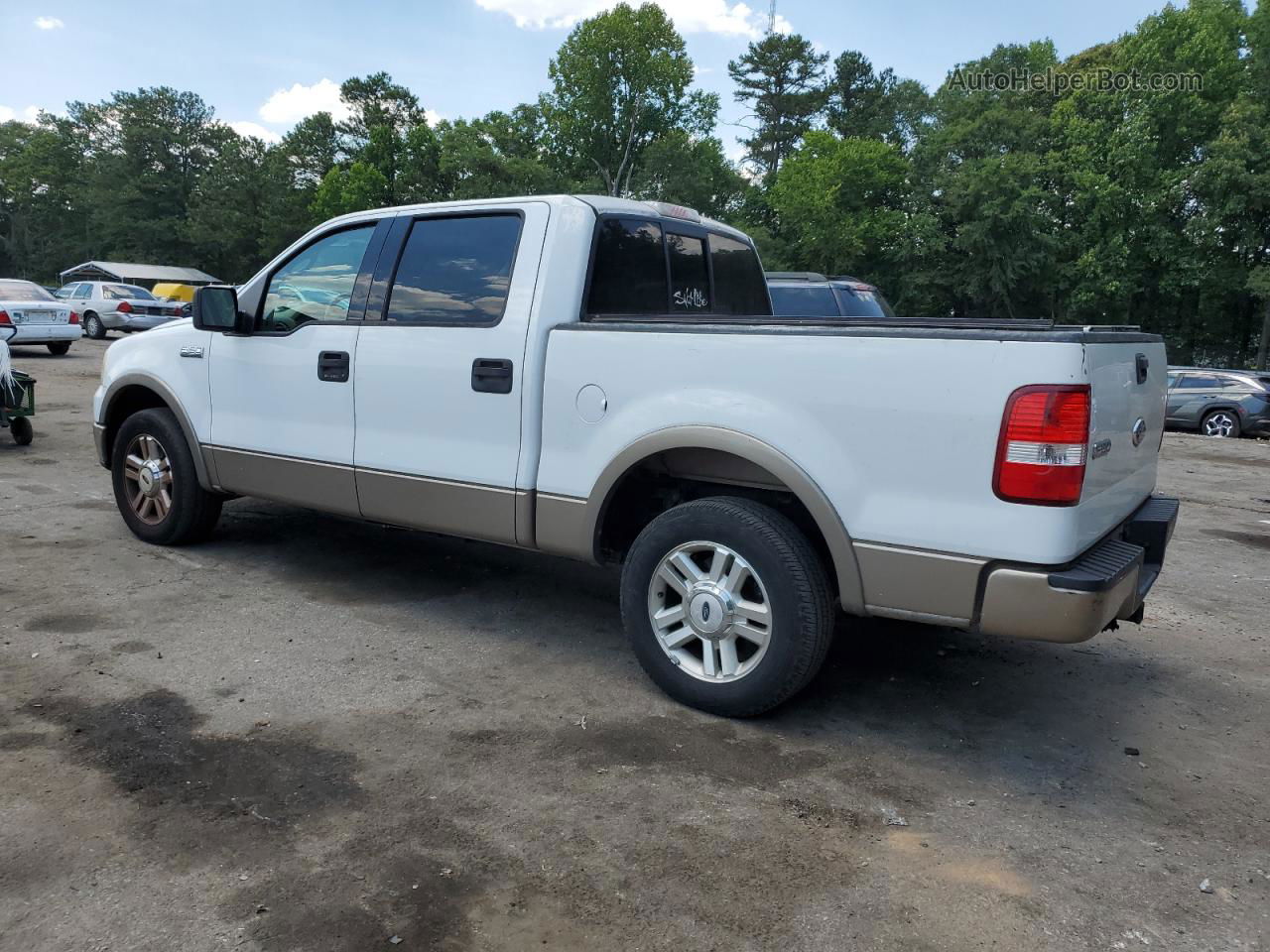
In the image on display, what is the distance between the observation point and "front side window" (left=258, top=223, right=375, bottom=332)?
16.0 feet

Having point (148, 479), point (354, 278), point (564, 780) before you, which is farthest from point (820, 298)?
point (564, 780)

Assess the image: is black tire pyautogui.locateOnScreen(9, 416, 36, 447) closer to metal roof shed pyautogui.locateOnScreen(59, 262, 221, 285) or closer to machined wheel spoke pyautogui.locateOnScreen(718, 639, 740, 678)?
machined wheel spoke pyautogui.locateOnScreen(718, 639, 740, 678)

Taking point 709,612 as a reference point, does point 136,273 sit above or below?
above

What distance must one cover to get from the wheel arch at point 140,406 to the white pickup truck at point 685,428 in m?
0.04

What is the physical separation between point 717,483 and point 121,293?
30.1 m

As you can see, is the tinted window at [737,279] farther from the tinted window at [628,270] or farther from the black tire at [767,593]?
the black tire at [767,593]

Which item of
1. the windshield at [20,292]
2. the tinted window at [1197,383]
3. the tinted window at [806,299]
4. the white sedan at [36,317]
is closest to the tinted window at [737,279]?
the tinted window at [806,299]

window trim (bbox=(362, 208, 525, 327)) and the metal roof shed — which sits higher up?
the metal roof shed

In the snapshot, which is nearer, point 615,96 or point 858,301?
point 858,301

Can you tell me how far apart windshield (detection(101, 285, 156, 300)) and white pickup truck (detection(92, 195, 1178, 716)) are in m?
26.8

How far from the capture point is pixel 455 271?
4.48m

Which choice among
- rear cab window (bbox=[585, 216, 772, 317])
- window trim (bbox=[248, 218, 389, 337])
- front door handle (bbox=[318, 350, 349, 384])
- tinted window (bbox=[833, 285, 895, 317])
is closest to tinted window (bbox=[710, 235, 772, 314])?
rear cab window (bbox=[585, 216, 772, 317])

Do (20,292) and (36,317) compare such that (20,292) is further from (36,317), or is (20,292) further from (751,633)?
(751,633)

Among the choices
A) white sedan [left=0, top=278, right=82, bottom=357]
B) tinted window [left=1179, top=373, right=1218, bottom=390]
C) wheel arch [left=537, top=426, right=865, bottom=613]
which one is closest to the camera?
wheel arch [left=537, top=426, right=865, bottom=613]
